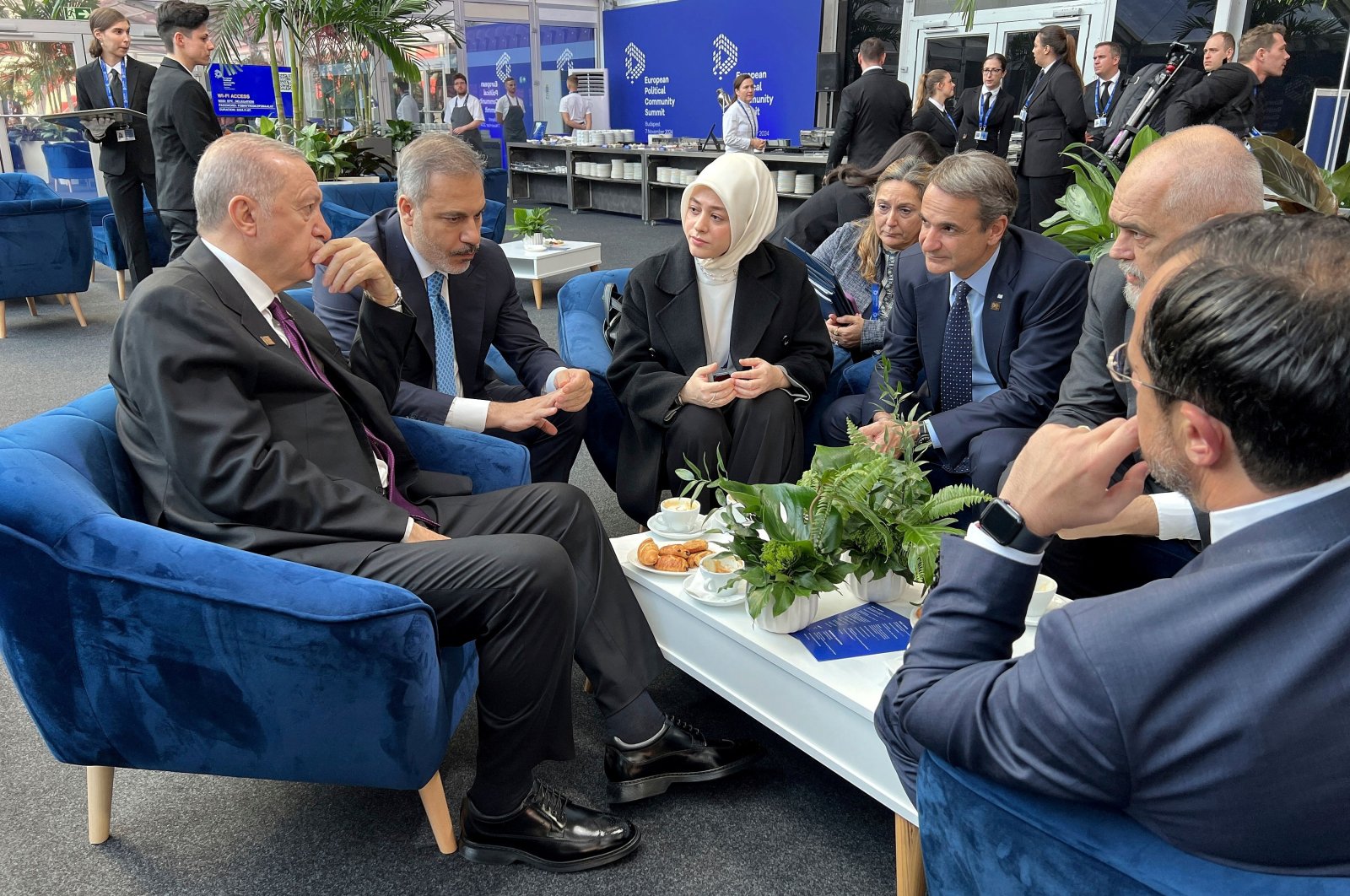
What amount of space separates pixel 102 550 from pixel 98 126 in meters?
5.17

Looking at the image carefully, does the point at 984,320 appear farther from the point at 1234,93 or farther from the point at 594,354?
the point at 1234,93

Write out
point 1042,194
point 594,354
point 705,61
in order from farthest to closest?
point 705,61
point 1042,194
point 594,354

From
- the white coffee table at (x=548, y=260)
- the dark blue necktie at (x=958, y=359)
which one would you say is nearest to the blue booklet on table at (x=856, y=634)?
the dark blue necktie at (x=958, y=359)

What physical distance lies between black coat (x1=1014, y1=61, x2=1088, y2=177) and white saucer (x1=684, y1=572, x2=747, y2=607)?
19.0 ft

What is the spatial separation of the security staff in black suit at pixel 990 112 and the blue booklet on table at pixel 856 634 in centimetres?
649

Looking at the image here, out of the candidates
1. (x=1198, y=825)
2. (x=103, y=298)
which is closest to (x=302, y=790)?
(x=1198, y=825)

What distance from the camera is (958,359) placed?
2848 mm

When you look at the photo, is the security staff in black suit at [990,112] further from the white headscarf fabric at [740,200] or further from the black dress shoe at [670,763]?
the black dress shoe at [670,763]

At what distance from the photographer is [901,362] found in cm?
306

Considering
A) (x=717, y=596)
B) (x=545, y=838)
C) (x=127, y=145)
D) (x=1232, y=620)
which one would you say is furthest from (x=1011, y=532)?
(x=127, y=145)

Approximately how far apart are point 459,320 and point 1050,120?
5.60 metres

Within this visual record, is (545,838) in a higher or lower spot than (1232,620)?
lower

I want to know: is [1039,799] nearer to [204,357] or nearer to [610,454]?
[204,357]

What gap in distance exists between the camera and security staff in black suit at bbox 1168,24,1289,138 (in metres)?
5.98
